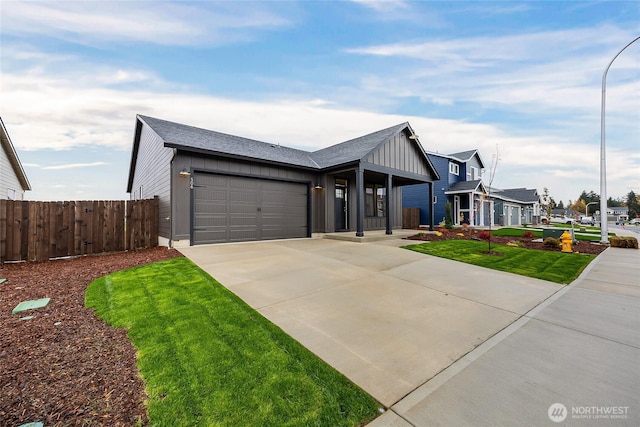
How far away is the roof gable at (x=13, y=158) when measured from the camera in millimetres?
9681

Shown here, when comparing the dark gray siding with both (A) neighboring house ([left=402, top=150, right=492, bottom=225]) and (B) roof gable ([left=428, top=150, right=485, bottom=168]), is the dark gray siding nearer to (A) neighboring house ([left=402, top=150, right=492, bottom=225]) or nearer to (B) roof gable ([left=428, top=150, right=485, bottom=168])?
(A) neighboring house ([left=402, top=150, right=492, bottom=225])

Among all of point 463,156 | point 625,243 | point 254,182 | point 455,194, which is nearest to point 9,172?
point 254,182

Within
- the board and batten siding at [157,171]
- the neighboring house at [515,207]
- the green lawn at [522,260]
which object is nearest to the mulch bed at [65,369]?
the board and batten siding at [157,171]

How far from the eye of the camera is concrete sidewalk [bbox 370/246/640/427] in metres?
1.67

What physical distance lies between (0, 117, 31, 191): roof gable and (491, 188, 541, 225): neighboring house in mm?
29569

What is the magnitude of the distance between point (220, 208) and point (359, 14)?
8495 millimetres

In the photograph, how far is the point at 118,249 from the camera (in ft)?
25.5

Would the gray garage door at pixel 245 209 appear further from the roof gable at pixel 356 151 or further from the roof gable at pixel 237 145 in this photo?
the roof gable at pixel 356 151

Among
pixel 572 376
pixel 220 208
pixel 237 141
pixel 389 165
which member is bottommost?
→ pixel 572 376

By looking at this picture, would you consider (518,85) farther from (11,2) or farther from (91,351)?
(11,2)

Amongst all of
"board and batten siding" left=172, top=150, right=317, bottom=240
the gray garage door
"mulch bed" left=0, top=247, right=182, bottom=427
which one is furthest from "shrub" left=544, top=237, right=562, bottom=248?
"mulch bed" left=0, top=247, right=182, bottom=427

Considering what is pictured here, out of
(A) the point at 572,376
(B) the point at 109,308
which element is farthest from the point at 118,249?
(A) the point at 572,376

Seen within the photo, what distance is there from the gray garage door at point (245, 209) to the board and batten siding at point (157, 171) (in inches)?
40.7

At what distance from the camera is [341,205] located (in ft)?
41.7
